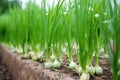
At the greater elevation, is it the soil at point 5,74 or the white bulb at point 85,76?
the white bulb at point 85,76

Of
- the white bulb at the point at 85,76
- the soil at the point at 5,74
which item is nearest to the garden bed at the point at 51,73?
the white bulb at the point at 85,76

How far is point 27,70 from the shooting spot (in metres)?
2.38

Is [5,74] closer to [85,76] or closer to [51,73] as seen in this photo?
[51,73]

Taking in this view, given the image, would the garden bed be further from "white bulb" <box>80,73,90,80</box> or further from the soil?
the soil

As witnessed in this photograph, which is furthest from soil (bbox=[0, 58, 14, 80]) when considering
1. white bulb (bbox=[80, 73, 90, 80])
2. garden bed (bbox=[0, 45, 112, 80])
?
white bulb (bbox=[80, 73, 90, 80])

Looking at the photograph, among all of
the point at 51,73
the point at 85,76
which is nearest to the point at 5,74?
the point at 51,73

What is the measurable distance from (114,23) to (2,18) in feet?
16.6

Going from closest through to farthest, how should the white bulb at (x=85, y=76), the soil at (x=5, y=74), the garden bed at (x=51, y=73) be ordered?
the white bulb at (x=85, y=76)
the garden bed at (x=51, y=73)
the soil at (x=5, y=74)

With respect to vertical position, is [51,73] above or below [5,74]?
above

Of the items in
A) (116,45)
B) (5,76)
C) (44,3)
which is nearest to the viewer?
(116,45)

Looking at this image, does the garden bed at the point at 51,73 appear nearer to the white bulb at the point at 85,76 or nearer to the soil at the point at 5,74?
the white bulb at the point at 85,76

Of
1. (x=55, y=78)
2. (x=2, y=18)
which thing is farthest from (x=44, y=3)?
(x=2, y=18)

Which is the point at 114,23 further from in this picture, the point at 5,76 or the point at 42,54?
the point at 5,76

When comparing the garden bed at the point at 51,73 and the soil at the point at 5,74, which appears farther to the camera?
the soil at the point at 5,74
